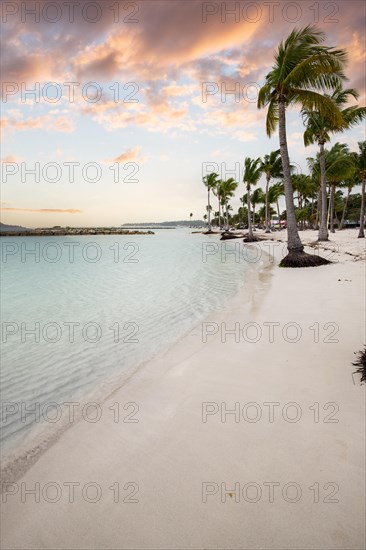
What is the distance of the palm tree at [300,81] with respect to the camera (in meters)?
13.8

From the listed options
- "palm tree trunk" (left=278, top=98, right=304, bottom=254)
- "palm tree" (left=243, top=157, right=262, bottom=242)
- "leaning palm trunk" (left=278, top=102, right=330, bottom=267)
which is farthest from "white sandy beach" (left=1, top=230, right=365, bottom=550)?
"palm tree" (left=243, top=157, right=262, bottom=242)

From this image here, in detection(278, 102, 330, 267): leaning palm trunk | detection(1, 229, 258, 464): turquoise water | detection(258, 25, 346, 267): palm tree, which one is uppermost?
detection(258, 25, 346, 267): palm tree

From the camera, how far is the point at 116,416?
352cm

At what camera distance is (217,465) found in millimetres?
2547

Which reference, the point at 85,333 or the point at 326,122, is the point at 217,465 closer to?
the point at 85,333

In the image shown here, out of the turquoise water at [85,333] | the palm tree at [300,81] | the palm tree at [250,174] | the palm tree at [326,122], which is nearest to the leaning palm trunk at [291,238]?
the palm tree at [300,81]

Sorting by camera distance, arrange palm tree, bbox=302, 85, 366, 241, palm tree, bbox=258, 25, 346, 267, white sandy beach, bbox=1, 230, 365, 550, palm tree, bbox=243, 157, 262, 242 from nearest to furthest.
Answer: white sandy beach, bbox=1, 230, 365, 550 → palm tree, bbox=258, 25, 346, 267 → palm tree, bbox=302, 85, 366, 241 → palm tree, bbox=243, 157, 262, 242

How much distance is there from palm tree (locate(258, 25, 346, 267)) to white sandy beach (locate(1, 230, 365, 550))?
437 inches

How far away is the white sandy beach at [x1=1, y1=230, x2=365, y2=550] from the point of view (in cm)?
202

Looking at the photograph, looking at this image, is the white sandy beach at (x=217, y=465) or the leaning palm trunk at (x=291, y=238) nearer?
the white sandy beach at (x=217, y=465)

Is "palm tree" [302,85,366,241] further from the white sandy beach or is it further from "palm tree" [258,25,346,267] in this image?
the white sandy beach

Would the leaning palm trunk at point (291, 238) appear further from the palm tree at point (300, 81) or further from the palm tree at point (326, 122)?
the palm tree at point (326, 122)

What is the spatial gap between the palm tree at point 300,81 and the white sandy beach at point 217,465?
36.4ft

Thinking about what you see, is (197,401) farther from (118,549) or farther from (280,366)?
(118,549)
